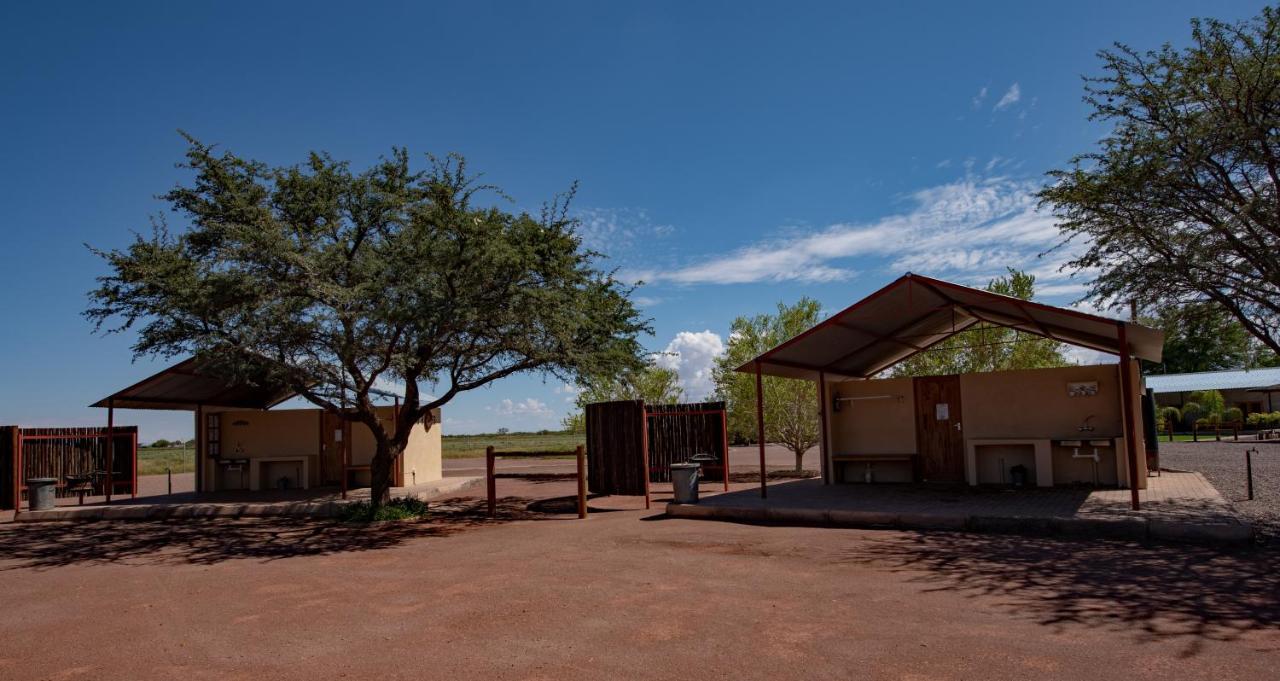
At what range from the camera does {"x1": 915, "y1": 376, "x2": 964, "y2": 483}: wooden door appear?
16766 millimetres

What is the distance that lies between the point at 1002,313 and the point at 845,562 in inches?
317

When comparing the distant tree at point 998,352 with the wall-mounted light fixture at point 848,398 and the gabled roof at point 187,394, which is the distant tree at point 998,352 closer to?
the wall-mounted light fixture at point 848,398

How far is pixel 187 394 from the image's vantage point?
19.8 m

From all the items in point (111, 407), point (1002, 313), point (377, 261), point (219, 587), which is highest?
point (377, 261)

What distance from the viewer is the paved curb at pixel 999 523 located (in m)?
9.84

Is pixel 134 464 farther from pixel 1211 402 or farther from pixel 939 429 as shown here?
pixel 1211 402

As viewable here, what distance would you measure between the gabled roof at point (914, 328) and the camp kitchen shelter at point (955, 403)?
0.14 ft

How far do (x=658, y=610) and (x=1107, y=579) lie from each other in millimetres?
4593

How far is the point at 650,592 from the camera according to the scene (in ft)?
26.3

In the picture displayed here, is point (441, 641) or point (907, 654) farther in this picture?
point (441, 641)

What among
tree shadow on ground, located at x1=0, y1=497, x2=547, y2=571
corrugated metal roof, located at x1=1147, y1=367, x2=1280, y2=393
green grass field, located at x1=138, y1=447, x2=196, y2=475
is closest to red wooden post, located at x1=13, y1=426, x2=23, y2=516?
tree shadow on ground, located at x1=0, y1=497, x2=547, y2=571

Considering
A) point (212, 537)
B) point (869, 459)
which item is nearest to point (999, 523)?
point (869, 459)

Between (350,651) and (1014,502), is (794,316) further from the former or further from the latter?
(350,651)

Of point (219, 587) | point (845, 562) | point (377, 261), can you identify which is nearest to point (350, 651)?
point (219, 587)
